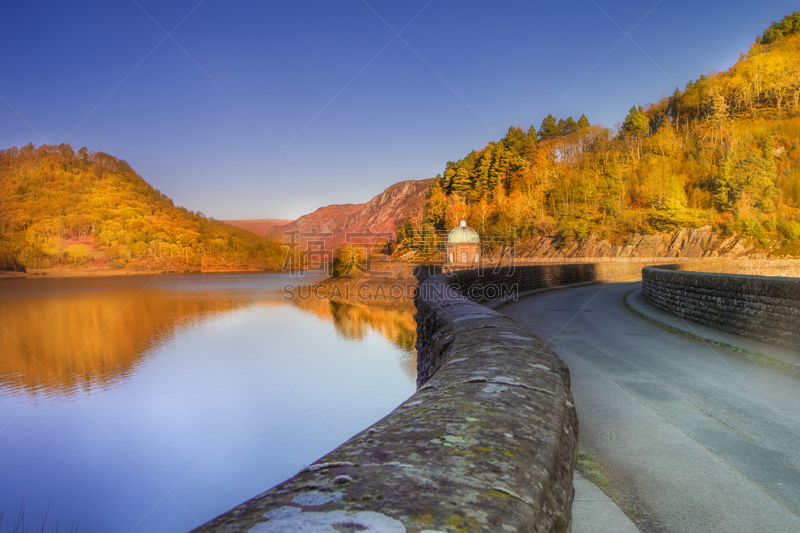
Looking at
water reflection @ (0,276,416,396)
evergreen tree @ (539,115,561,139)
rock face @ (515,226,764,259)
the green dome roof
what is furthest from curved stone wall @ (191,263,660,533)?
evergreen tree @ (539,115,561,139)

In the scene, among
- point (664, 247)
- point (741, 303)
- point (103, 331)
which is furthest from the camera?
point (664, 247)

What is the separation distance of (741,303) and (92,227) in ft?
567

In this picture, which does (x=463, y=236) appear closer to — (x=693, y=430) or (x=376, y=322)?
(x=376, y=322)

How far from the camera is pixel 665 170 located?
7012 cm

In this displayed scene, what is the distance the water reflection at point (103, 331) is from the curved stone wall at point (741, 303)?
13.2 metres

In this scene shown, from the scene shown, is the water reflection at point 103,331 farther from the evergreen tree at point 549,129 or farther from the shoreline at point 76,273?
the shoreline at point 76,273

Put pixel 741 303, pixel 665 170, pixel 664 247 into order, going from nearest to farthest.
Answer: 1. pixel 741 303
2. pixel 664 247
3. pixel 665 170

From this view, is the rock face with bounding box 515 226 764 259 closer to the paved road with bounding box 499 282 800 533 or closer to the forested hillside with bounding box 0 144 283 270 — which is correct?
the paved road with bounding box 499 282 800 533

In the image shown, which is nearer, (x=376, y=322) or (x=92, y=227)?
(x=376, y=322)

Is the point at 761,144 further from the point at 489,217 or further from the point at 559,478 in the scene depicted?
the point at 559,478

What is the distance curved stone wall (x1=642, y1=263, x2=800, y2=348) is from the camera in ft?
28.0

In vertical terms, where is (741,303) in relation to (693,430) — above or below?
above

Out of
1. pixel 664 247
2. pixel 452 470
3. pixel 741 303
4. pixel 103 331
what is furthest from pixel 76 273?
pixel 452 470

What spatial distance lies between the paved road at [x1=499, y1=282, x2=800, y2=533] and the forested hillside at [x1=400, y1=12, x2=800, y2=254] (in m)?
55.9
